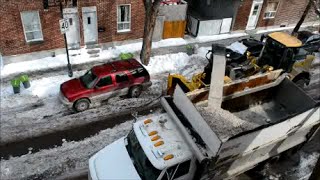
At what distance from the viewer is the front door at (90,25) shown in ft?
58.0

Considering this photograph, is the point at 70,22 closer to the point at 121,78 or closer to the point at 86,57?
the point at 86,57

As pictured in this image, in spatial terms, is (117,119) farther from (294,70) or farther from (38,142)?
(294,70)

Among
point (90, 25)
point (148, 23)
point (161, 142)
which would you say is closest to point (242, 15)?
point (148, 23)

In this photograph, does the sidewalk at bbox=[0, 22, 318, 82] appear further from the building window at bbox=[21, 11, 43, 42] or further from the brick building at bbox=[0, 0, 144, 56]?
the building window at bbox=[21, 11, 43, 42]

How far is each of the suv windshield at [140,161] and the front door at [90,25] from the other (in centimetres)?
1056

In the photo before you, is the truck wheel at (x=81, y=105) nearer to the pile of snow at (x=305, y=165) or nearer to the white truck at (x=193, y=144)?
the white truck at (x=193, y=144)

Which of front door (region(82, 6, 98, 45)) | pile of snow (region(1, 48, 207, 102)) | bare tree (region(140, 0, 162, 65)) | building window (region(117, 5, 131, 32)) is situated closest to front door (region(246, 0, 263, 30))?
pile of snow (region(1, 48, 207, 102))

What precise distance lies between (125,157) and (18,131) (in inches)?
238

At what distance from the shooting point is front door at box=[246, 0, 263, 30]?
2239cm

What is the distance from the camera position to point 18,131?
12750mm

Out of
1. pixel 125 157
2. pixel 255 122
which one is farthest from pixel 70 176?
pixel 255 122

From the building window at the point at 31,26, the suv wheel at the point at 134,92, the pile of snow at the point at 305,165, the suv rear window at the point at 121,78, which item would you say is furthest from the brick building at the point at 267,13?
the building window at the point at 31,26

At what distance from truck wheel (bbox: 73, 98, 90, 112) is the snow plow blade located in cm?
535

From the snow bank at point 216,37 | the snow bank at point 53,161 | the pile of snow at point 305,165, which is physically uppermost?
the snow bank at point 216,37
